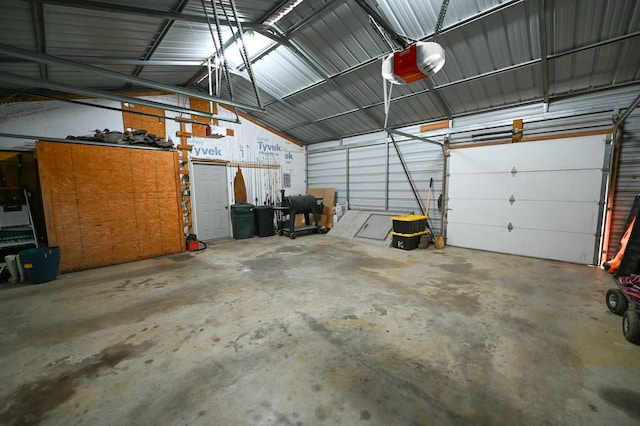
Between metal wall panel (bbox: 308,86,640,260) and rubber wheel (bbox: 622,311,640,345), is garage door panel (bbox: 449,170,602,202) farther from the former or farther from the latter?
rubber wheel (bbox: 622,311,640,345)

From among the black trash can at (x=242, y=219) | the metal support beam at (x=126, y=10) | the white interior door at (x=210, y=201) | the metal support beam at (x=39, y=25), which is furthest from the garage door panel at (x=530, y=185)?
the metal support beam at (x=39, y=25)

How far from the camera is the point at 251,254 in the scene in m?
5.45

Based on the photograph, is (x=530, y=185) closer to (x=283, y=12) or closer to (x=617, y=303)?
(x=617, y=303)

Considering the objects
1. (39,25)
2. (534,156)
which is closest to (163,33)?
(39,25)

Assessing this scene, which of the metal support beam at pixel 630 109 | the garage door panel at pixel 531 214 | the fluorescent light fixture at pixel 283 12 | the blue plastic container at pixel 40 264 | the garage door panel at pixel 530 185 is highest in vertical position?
the fluorescent light fixture at pixel 283 12

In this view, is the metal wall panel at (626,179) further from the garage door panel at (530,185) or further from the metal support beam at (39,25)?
the metal support beam at (39,25)

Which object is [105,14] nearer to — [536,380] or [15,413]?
[15,413]

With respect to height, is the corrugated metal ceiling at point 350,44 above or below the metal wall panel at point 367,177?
above

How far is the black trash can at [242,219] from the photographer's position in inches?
279

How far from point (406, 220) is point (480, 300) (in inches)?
104

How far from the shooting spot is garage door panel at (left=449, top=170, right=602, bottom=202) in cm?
447

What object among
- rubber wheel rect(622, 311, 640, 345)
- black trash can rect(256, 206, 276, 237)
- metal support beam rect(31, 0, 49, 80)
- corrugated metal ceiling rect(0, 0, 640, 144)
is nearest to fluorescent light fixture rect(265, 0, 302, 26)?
corrugated metal ceiling rect(0, 0, 640, 144)

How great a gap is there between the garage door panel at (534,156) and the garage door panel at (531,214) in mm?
688

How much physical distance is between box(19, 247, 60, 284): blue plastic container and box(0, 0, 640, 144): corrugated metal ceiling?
2.42m
